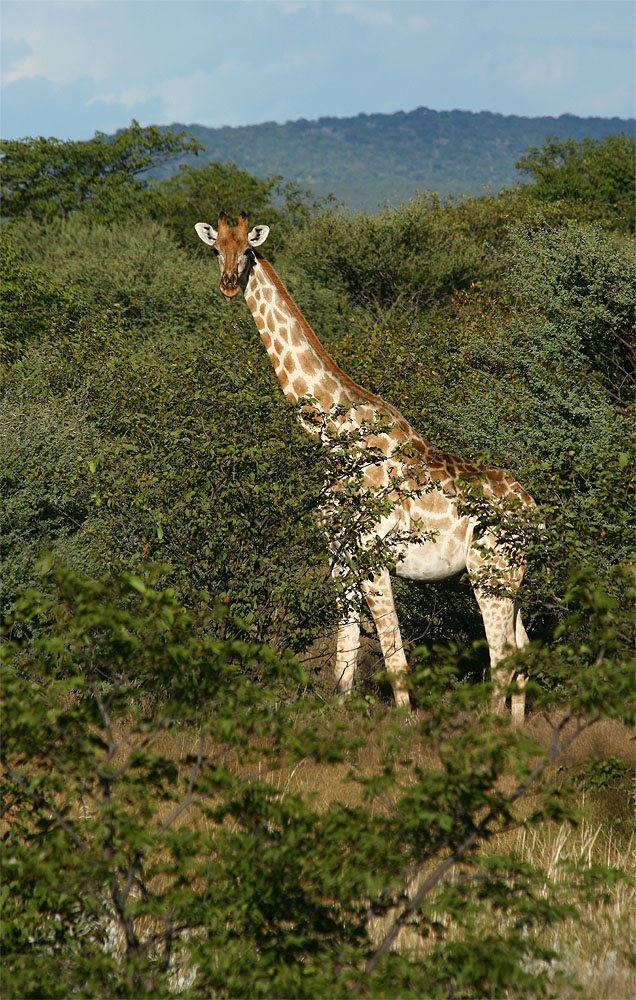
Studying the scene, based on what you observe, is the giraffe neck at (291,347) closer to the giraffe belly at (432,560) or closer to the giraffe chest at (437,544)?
the giraffe chest at (437,544)

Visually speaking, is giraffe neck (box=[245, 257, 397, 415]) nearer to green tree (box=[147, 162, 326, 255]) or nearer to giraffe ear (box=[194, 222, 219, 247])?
giraffe ear (box=[194, 222, 219, 247])

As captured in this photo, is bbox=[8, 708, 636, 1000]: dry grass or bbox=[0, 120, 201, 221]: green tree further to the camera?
bbox=[0, 120, 201, 221]: green tree

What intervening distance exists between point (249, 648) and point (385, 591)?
5.25 metres

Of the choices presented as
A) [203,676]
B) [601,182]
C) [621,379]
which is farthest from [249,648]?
[601,182]

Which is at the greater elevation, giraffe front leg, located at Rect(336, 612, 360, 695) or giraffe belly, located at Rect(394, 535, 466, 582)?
giraffe belly, located at Rect(394, 535, 466, 582)

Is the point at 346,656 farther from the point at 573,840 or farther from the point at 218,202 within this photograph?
the point at 218,202

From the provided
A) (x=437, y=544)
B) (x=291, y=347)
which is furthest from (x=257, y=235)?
(x=437, y=544)

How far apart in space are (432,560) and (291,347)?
8.57 ft

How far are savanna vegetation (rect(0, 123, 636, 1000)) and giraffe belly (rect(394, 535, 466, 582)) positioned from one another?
899 millimetres

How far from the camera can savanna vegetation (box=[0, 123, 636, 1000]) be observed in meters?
3.48

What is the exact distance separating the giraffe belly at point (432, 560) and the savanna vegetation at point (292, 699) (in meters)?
0.90

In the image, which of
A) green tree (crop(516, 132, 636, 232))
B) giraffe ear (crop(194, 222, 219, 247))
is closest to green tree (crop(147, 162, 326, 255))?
green tree (crop(516, 132, 636, 232))

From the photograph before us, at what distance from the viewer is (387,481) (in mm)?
9164

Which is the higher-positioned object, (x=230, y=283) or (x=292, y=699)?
(x=230, y=283)
